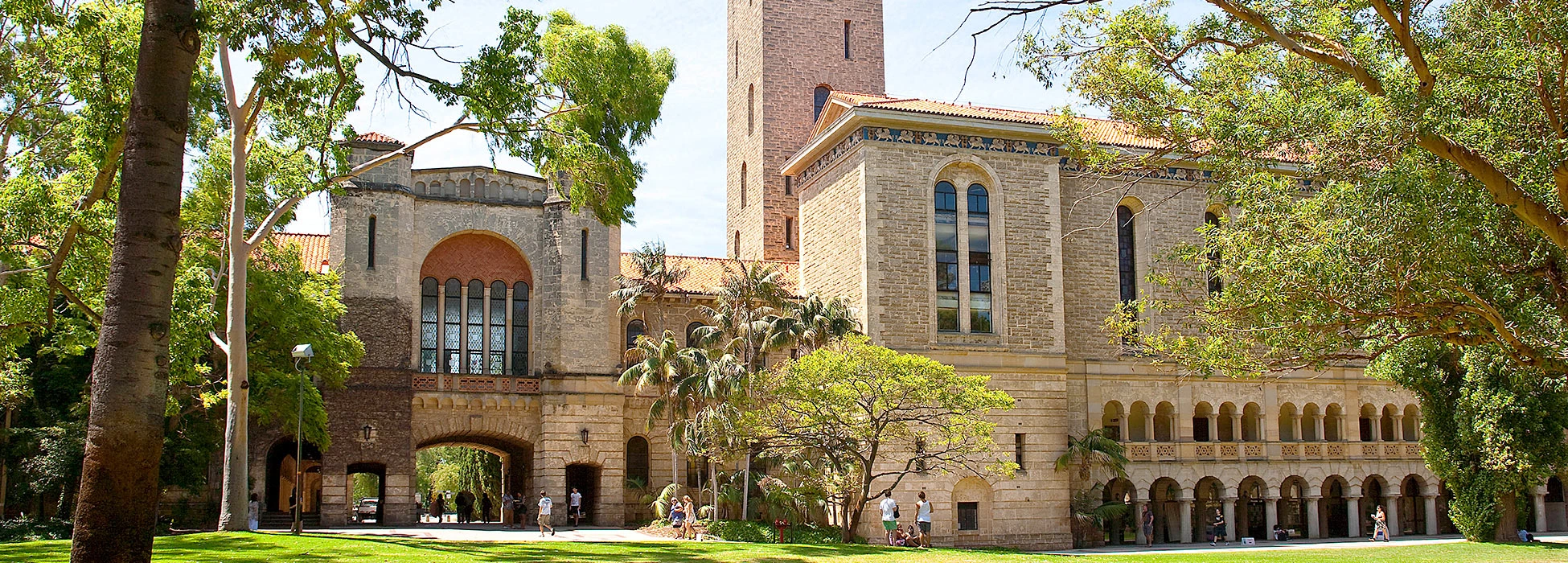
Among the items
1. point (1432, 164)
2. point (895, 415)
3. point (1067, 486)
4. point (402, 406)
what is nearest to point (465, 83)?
point (1432, 164)

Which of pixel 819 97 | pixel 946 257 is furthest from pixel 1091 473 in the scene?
pixel 819 97

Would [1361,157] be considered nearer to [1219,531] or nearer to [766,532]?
[766,532]

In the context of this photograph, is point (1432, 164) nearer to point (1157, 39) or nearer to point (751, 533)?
point (1157, 39)

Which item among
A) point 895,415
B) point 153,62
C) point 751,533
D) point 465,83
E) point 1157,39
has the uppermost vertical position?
point 1157,39

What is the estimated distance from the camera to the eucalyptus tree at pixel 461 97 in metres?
13.3

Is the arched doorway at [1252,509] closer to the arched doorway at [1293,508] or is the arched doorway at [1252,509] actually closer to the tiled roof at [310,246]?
the arched doorway at [1293,508]

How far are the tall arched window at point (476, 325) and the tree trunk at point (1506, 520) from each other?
1067 inches

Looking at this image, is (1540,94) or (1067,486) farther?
(1067,486)

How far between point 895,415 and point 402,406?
14327 millimetres

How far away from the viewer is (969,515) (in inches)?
1305

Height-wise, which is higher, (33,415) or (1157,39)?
(1157,39)

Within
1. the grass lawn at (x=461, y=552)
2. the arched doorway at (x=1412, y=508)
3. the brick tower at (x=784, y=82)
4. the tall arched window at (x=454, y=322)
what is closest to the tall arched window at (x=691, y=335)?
the brick tower at (x=784, y=82)

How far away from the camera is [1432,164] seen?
14.6 m

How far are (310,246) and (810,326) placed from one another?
51.5ft
